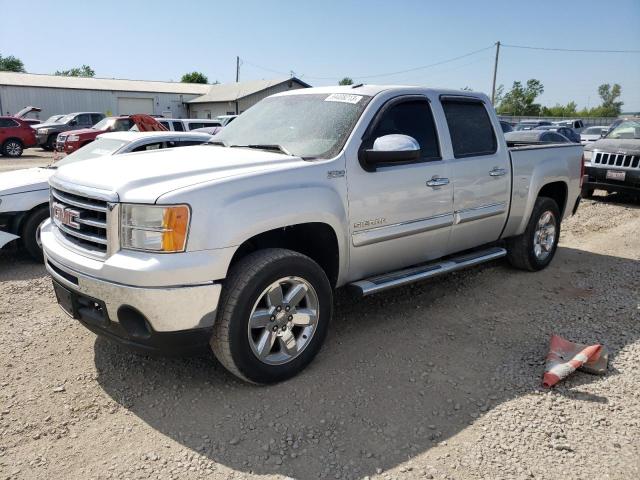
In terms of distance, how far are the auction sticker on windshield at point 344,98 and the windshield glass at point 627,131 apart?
915 cm

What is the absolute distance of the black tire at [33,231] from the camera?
5.80 meters

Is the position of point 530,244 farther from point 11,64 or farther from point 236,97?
point 11,64

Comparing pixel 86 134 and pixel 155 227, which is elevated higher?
pixel 155 227

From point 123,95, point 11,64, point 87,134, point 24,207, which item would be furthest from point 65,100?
point 11,64

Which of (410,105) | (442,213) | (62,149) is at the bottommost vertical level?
(62,149)

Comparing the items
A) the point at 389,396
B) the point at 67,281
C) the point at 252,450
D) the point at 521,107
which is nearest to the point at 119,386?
the point at 67,281

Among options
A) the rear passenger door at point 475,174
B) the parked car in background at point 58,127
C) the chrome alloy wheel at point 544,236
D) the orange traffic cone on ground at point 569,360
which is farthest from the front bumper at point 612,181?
the parked car in background at point 58,127

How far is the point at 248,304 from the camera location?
304cm

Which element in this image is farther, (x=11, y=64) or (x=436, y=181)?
(x=11, y=64)

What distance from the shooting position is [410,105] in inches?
166

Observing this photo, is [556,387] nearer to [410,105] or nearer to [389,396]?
[389,396]

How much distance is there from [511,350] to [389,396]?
4.05 ft

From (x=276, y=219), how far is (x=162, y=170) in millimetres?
766

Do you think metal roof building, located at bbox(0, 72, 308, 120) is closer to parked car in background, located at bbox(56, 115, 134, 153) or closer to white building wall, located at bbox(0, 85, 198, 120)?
white building wall, located at bbox(0, 85, 198, 120)
